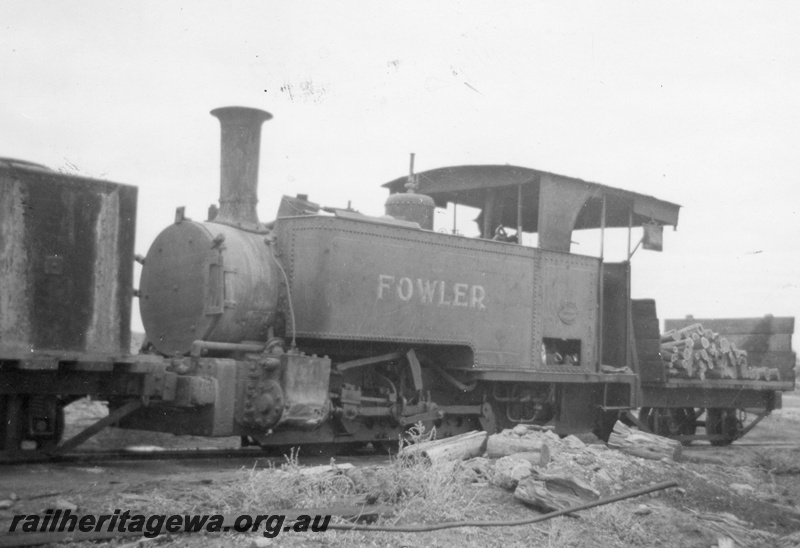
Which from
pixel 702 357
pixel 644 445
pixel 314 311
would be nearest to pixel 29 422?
pixel 314 311

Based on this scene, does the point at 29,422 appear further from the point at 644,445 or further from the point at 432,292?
the point at 644,445

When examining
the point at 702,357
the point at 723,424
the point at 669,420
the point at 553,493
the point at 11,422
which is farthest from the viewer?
the point at 723,424

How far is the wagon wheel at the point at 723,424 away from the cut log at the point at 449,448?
6.40 metres

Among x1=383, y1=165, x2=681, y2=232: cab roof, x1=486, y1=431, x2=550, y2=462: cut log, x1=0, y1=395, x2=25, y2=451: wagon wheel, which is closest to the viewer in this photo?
x1=0, y1=395, x2=25, y2=451: wagon wheel

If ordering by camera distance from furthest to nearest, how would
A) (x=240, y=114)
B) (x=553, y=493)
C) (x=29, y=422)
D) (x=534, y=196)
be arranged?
(x=534, y=196) < (x=240, y=114) < (x=29, y=422) < (x=553, y=493)

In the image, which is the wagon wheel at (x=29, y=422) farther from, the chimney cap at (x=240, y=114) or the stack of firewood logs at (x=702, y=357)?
the stack of firewood logs at (x=702, y=357)

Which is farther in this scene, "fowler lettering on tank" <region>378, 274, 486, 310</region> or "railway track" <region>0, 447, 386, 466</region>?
"fowler lettering on tank" <region>378, 274, 486, 310</region>

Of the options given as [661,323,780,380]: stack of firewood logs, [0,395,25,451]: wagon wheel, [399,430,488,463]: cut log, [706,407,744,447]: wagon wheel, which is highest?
[661,323,780,380]: stack of firewood logs

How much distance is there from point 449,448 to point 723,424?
23.7 ft

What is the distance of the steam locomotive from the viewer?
581 cm

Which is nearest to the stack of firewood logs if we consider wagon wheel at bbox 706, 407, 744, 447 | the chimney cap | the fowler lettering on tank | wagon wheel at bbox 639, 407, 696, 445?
wagon wheel at bbox 706, 407, 744, 447

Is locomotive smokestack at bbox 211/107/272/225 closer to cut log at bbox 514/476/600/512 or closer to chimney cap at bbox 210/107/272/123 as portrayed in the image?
chimney cap at bbox 210/107/272/123

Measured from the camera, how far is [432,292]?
816 centimetres

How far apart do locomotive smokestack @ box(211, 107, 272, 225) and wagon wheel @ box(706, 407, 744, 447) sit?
7.96m
